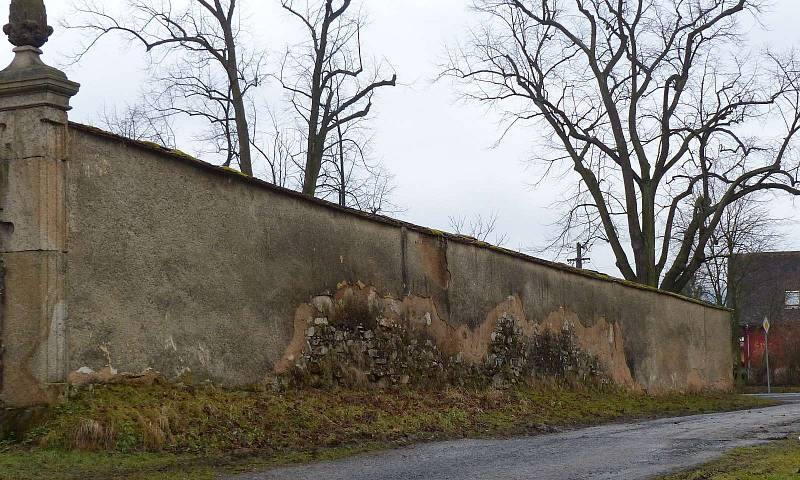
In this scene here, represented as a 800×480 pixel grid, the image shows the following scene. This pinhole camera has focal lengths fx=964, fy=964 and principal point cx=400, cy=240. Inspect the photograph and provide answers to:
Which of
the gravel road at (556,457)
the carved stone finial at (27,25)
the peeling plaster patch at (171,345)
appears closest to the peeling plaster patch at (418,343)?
the peeling plaster patch at (171,345)

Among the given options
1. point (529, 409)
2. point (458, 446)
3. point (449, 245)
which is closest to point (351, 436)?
point (458, 446)

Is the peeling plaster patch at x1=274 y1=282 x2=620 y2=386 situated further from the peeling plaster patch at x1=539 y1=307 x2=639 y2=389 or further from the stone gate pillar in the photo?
the stone gate pillar

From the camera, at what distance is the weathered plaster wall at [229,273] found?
29.5 ft

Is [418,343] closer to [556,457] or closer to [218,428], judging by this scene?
[556,457]

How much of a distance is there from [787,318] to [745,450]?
4516 centimetres

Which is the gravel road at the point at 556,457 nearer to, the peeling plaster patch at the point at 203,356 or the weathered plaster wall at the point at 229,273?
the peeling plaster patch at the point at 203,356

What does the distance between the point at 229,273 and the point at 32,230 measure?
8.04 feet

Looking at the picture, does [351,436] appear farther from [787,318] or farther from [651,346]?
[787,318]

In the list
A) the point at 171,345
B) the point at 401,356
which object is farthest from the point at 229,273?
the point at 401,356

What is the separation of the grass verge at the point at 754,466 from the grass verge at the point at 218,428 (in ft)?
10.1

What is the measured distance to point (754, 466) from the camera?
8211 mm

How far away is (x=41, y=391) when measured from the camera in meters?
8.39

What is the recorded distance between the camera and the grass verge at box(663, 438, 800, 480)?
747 cm

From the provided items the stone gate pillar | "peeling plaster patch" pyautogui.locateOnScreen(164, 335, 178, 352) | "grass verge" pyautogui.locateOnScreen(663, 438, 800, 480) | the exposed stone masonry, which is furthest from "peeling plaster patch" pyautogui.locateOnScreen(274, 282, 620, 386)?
"grass verge" pyautogui.locateOnScreen(663, 438, 800, 480)
